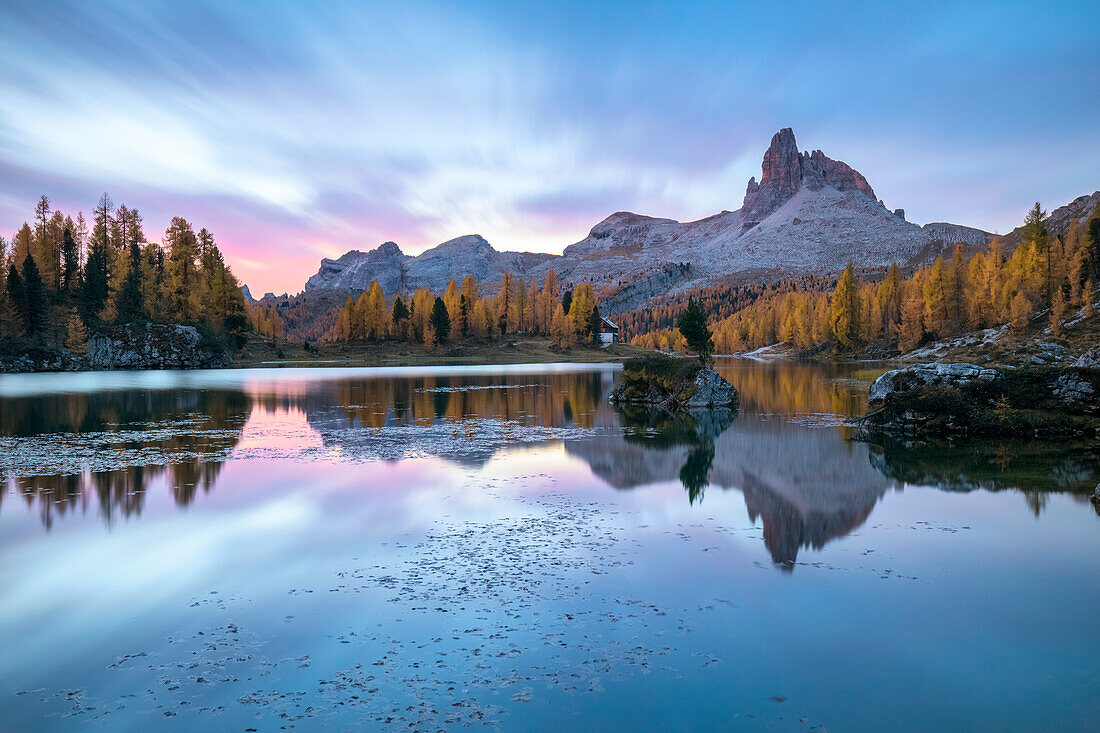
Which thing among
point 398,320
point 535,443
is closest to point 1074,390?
point 535,443

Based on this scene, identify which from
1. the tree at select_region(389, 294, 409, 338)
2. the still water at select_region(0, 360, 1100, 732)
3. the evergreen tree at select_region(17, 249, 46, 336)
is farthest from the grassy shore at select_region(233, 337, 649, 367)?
the still water at select_region(0, 360, 1100, 732)

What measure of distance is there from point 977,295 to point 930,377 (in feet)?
241

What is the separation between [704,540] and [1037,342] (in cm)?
6604

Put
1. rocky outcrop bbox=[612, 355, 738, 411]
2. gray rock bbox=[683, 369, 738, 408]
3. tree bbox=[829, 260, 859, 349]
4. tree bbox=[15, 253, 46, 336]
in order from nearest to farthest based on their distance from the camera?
gray rock bbox=[683, 369, 738, 408] < rocky outcrop bbox=[612, 355, 738, 411] < tree bbox=[15, 253, 46, 336] < tree bbox=[829, 260, 859, 349]

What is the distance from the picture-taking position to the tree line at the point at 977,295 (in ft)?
237

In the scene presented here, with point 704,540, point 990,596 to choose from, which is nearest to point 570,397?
point 704,540

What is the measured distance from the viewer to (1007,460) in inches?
861

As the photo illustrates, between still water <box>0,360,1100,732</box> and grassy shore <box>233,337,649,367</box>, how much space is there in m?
96.1

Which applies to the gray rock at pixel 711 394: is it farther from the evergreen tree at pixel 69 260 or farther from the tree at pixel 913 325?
the evergreen tree at pixel 69 260

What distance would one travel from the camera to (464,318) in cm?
13988

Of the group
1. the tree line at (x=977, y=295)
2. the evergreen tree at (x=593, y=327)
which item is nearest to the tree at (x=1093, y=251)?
the tree line at (x=977, y=295)

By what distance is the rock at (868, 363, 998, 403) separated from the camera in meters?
29.2

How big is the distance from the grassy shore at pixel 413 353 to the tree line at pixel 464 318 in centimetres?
285

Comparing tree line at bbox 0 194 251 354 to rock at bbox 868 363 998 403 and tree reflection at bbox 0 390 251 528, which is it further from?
rock at bbox 868 363 998 403
